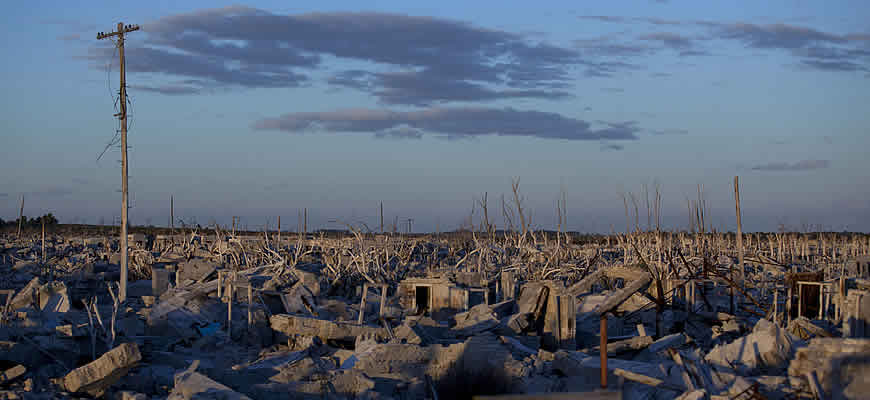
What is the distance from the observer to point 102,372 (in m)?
11.8

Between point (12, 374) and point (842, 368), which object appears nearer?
point (842, 368)

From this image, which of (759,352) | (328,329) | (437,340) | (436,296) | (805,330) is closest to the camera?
(759,352)

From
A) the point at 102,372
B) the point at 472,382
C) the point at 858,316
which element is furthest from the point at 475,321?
the point at 102,372

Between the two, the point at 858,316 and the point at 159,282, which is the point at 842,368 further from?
the point at 159,282

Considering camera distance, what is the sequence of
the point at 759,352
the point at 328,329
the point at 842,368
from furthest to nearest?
1. the point at 328,329
2. the point at 759,352
3. the point at 842,368

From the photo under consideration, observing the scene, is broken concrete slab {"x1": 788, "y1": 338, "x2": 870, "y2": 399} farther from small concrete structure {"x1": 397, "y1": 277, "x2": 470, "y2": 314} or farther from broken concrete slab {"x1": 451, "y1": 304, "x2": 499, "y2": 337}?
small concrete structure {"x1": 397, "y1": 277, "x2": 470, "y2": 314}

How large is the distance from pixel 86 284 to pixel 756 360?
69.7ft

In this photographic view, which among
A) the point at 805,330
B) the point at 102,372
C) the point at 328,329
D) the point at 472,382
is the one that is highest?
the point at 805,330

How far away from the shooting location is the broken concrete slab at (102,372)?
11547 mm

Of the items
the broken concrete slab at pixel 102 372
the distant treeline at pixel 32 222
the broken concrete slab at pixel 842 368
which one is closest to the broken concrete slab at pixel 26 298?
the broken concrete slab at pixel 102 372

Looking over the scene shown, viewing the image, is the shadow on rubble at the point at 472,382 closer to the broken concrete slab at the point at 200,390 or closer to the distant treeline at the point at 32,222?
the broken concrete slab at the point at 200,390

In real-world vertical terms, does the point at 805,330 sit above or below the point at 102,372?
above

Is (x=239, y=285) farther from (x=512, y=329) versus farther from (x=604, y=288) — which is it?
(x=604, y=288)

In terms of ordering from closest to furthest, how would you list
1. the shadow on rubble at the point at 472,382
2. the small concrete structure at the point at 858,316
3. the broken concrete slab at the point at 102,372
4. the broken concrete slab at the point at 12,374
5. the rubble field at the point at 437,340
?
the rubble field at the point at 437,340 → the broken concrete slab at the point at 102,372 → the broken concrete slab at the point at 12,374 → the shadow on rubble at the point at 472,382 → the small concrete structure at the point at 858,316
